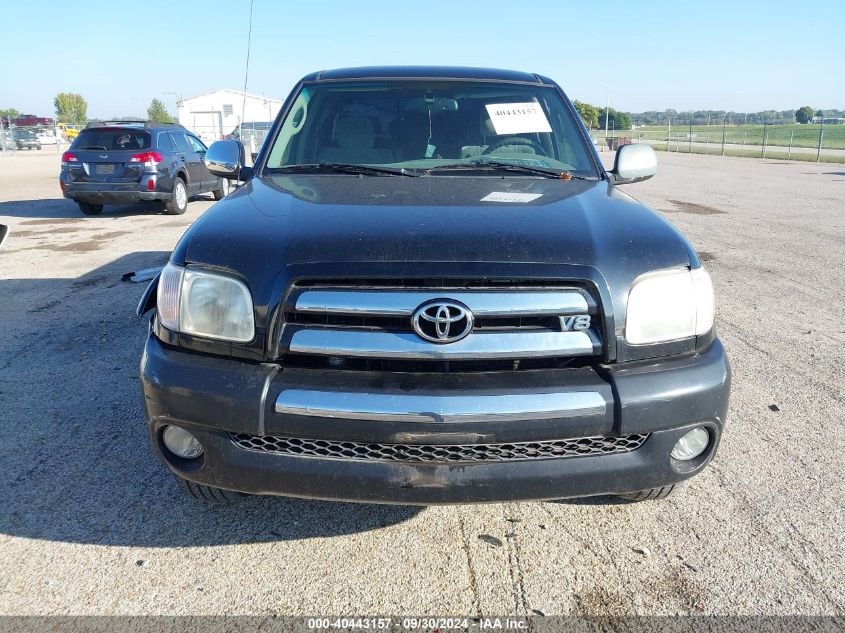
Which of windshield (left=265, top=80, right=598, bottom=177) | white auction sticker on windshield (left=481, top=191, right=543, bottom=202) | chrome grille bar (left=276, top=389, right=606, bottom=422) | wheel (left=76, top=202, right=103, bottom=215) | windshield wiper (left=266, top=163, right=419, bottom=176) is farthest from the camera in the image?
wheel (left=76, top=202, right=103, bottom=215)

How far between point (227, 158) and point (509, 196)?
1.75 m

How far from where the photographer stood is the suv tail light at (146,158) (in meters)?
11.1

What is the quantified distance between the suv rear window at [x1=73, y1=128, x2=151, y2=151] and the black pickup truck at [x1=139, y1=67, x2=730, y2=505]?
10.2 m

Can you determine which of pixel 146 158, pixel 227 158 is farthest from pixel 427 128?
pixel 146 158

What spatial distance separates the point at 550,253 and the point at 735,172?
2342cm

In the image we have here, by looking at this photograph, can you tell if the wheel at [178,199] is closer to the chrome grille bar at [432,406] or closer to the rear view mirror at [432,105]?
the rear view mirror at [432,105]

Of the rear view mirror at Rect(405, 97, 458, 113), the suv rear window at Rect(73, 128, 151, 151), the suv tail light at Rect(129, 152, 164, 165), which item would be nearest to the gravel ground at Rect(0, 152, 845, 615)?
the rear view mirror at Rect(405, 97, 458, 113)

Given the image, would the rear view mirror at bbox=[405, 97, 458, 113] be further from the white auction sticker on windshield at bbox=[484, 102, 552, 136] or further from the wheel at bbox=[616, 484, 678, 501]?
the wheel at bbox=[616, 484, 678, 501]

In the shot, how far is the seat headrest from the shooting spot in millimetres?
3494

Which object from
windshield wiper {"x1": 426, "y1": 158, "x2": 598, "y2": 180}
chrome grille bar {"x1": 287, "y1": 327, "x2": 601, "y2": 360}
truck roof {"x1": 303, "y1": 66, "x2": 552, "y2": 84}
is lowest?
chrome grille bar {"x1": 287, "y1": 327, "x2": 601, "y2": 360}

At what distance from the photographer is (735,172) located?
2270cm

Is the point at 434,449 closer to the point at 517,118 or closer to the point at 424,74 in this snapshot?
the point at 517,118

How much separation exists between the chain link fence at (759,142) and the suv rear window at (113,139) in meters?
25.1

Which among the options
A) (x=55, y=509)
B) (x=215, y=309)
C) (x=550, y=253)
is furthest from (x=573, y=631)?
(x=55, y=509)
